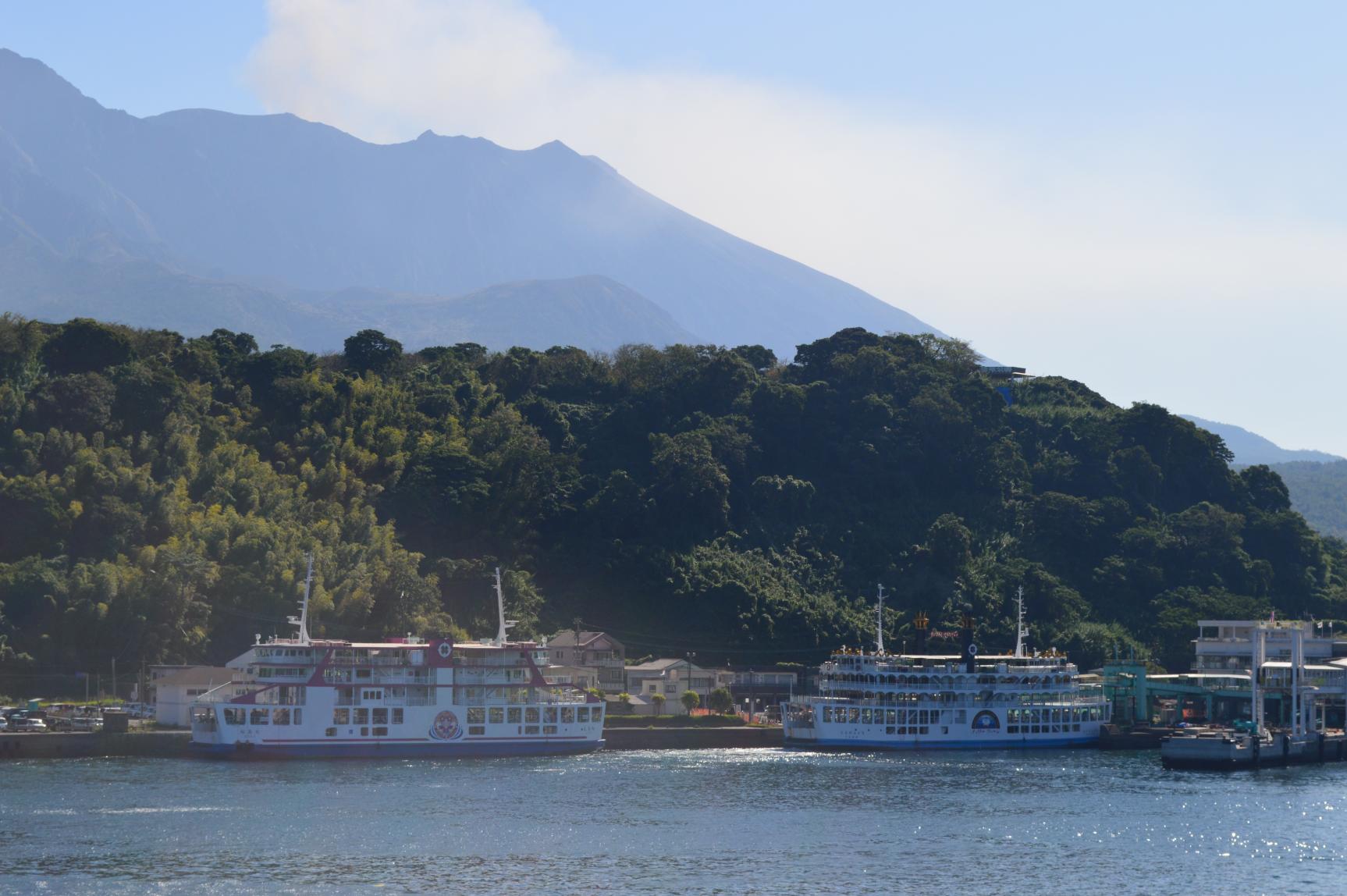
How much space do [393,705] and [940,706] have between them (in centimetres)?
3057

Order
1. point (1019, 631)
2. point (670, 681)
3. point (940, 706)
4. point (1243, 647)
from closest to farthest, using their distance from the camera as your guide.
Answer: point (940, 706), point (1019, 631), point (670, 681), point (1243, 647)

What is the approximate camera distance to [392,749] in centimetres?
8094

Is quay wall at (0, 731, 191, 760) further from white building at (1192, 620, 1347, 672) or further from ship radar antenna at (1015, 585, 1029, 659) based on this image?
white building at (1192, 620, 1347, 672)

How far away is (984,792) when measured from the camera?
Answer: 2736 inches

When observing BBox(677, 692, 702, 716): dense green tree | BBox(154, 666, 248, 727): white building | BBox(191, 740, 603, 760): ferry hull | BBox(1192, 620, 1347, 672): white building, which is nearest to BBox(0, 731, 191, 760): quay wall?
BBox(191, 740, 603, 760): ferry hull

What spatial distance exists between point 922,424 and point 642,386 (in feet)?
79.0

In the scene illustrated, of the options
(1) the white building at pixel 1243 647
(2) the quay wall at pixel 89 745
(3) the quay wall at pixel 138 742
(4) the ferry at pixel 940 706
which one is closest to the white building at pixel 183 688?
(3) the quay wall at pixel 138 742

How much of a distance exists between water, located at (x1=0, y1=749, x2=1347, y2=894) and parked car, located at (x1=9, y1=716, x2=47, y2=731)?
551 cm

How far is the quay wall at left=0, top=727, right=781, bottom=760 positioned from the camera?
7700cm

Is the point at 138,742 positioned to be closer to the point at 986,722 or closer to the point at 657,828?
the point at 657,828

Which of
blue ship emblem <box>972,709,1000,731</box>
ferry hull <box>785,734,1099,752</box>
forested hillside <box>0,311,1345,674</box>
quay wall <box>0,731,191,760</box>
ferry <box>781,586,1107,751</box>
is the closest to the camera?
quay wall <box>0,731,191,760</box>

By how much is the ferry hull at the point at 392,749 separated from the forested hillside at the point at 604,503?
1529 cm

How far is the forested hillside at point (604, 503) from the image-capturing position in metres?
A: 97.5

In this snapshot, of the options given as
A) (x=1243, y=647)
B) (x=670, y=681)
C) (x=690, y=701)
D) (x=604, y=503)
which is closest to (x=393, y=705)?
(x=690, y=701)
